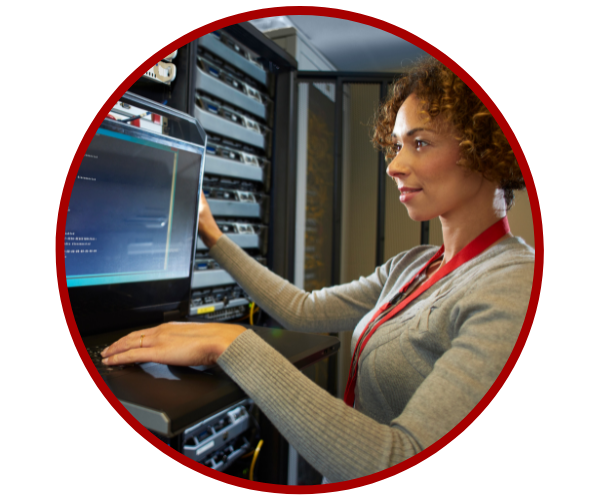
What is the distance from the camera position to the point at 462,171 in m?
0.82

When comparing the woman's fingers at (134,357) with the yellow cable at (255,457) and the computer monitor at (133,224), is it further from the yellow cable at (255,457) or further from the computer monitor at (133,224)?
the yellow cable at (255,457)

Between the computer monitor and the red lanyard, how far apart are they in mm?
443

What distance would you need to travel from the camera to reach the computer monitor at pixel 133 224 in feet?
2.36

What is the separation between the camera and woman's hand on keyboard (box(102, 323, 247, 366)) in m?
0.63

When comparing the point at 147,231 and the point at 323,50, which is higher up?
the point at 323,50

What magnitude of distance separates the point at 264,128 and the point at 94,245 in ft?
2.70

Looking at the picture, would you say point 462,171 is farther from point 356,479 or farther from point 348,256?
point 348,256

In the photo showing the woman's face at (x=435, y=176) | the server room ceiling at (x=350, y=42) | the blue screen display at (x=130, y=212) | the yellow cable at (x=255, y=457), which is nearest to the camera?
the blue screen display at (x=130, y=212)

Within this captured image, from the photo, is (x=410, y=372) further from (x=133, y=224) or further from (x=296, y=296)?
(x=133, y=224)

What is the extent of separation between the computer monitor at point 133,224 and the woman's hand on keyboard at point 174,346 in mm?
164

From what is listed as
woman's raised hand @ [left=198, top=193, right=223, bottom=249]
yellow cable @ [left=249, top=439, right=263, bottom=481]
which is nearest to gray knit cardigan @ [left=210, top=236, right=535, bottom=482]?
woman's raised hand @ [left=198, top=193, right=223, bottom=249]

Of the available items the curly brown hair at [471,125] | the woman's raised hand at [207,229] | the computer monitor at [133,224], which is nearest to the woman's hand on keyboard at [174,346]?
the computer monitor at [133,224]

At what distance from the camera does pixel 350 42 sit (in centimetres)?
182

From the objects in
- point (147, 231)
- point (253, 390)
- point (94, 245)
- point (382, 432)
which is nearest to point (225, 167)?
point (147, 231)
